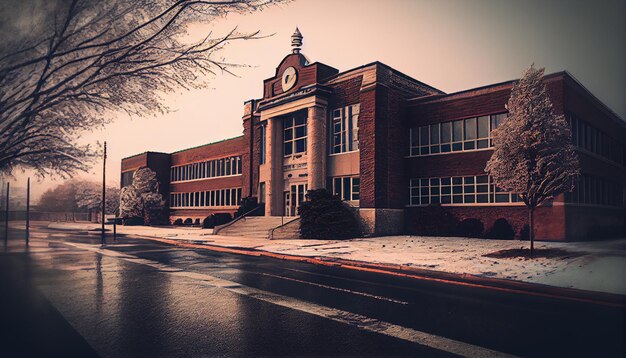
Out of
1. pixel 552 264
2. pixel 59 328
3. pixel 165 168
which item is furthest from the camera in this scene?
pixel 165 168

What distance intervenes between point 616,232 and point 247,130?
30.3m

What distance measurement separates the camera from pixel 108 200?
8112 centimetres

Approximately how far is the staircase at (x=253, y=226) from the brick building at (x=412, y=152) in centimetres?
201

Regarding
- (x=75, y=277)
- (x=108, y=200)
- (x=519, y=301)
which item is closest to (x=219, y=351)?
(x=519, y=301)

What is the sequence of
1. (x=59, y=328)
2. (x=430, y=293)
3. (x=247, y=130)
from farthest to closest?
(x=247, y=130) < (x=430, y=293) < (x=59, y=328)

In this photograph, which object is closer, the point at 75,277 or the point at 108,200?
the point at 75,277

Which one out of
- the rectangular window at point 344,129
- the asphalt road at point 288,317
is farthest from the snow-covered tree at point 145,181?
the asphalt road at point 288,317

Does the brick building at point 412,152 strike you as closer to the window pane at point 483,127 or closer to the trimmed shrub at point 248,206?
the window pane at point 483,127

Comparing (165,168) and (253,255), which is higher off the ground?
(165,168)

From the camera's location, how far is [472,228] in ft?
79.2

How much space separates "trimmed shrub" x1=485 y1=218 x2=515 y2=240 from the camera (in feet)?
74.1

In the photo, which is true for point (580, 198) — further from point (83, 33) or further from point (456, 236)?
point (83, 33)

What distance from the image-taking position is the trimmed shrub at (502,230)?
74.1 ft

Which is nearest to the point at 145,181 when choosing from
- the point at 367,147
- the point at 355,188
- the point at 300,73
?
the point at 300,73
